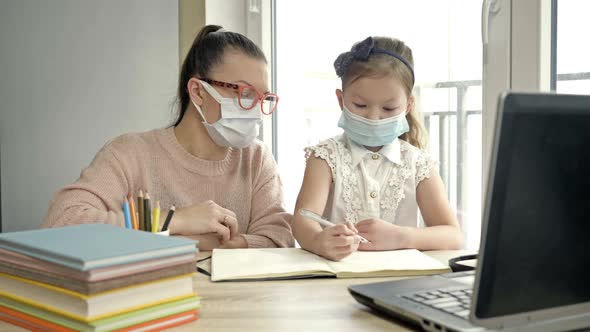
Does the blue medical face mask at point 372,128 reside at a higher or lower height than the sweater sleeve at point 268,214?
higher

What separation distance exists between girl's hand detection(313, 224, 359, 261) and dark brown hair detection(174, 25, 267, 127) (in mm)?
647

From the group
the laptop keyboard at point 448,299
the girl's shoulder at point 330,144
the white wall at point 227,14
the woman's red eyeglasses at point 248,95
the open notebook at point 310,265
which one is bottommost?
the open notebook at point 310,265

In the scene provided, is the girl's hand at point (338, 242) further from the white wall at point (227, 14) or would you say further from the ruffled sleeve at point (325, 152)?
the white wall at point (227, 14)

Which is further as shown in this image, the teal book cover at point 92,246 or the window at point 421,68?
the window at point 421,68

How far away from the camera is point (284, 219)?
1444 millimetres

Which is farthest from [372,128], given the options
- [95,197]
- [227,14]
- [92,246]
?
[227,14]

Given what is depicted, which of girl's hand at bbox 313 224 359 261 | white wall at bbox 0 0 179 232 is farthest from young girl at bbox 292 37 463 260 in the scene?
white wall at bbox 0 0 179 232

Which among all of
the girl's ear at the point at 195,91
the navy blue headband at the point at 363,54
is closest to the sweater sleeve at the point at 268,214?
the girl's ear at the point at 195,91

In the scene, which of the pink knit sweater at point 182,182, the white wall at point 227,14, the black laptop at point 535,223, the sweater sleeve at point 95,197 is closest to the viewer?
the black laptop at point 535,223

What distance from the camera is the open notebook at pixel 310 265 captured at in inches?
36.7

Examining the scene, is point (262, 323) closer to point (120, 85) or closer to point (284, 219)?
point (284, 219)

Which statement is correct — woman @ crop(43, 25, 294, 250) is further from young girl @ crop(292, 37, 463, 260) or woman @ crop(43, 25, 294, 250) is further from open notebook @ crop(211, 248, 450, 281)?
open notebook @ crop(211, 248, 450, 281)

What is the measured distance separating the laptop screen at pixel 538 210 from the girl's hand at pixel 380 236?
1.89 ft

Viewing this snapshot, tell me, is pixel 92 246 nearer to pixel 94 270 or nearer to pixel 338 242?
pixel 94 270
